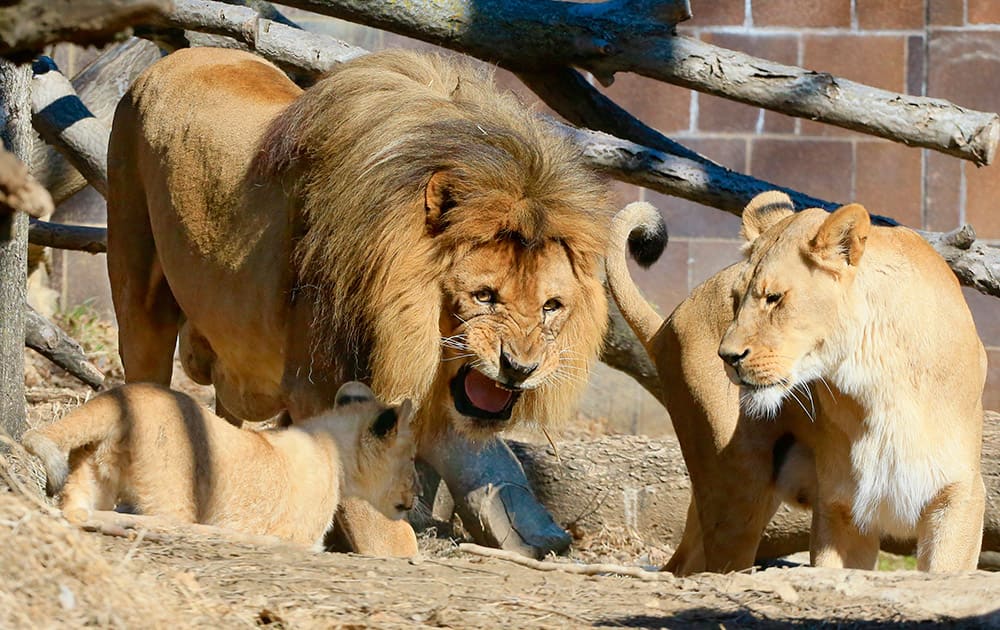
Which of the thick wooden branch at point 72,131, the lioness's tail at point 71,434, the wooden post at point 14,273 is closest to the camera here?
the lioness's tail at point 71,434

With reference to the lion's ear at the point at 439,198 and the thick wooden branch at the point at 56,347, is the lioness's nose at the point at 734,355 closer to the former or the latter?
the lion's ear at the point at 439,198

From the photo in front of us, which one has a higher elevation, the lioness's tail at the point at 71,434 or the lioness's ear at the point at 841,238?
the lioness's ear at the point at 841,238

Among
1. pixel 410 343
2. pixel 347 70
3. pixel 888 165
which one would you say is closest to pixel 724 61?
pixel 347 70

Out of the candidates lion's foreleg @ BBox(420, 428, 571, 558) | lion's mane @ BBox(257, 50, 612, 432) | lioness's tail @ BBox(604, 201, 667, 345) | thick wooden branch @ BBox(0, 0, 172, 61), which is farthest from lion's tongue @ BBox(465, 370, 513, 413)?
thick wooden branch @ BBox(0, 0, 172, 61)

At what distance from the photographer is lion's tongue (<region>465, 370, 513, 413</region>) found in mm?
4461

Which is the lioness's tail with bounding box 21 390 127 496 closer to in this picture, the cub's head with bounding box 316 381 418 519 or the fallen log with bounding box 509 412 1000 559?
the cub's head with bounding box 316 381 418 519

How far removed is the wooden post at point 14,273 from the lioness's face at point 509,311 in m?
1.64

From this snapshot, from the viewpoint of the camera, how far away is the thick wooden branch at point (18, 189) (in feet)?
6.37

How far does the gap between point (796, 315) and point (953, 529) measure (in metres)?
0.75

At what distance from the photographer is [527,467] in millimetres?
6391

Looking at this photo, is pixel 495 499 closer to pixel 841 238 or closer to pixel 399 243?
pixel 399 243

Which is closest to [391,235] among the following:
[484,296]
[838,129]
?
[484,296]

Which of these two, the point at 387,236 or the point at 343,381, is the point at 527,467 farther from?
the point at 387,236

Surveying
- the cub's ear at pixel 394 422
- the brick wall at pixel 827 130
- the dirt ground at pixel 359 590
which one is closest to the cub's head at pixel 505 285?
the cub's ear at pixel 394 422
